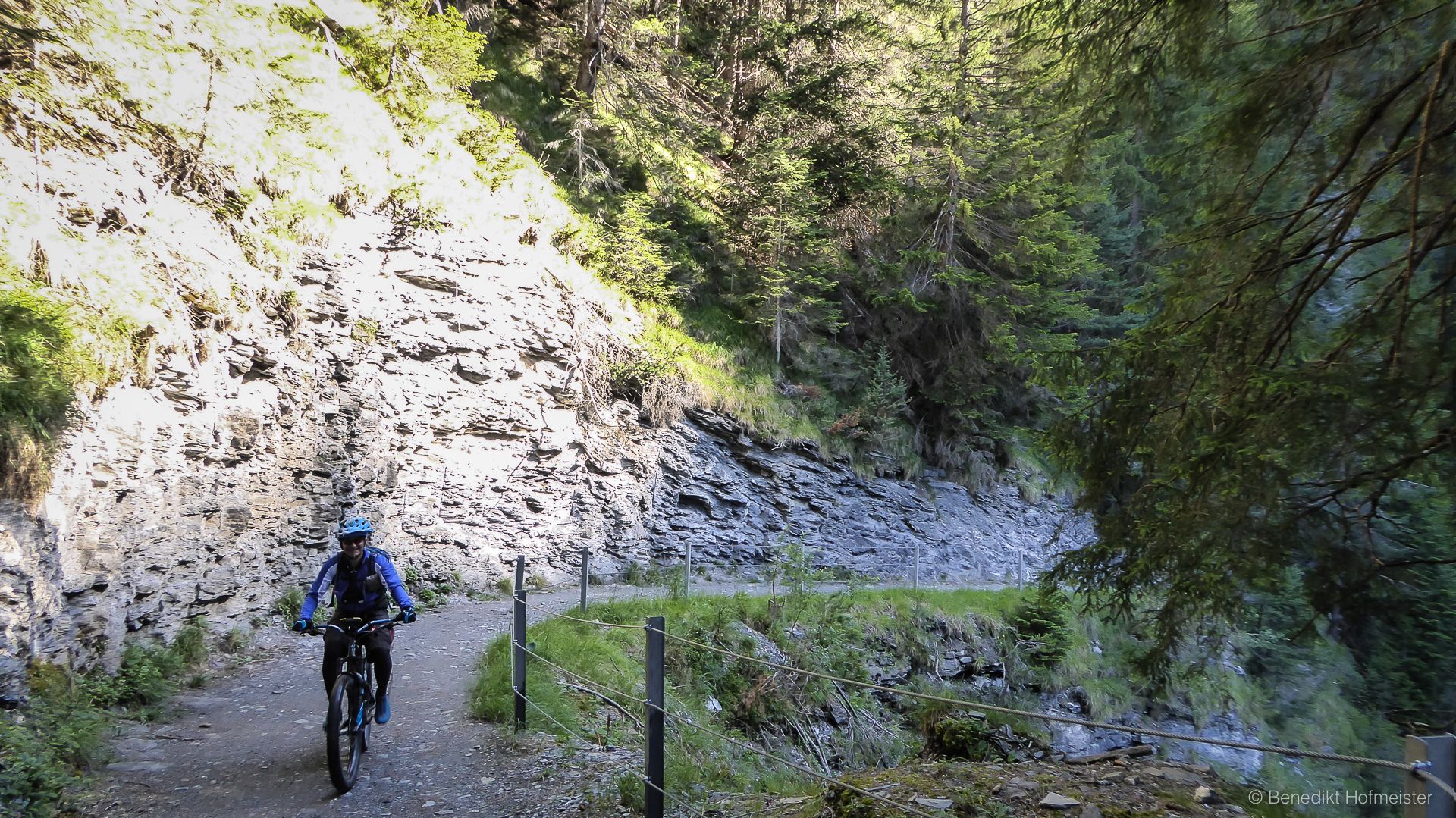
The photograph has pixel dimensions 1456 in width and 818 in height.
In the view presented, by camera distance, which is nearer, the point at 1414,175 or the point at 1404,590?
the point at 1414,175

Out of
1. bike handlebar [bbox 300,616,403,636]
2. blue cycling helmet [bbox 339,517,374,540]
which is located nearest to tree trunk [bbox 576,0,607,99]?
blue cycling helmet [bbox 339,517,374,540]

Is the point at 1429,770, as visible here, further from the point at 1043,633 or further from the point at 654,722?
the point at 1043,633

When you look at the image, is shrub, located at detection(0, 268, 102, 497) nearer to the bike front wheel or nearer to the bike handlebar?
the bike handlebar

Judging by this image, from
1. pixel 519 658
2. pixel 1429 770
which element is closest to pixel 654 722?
pixel 519 658

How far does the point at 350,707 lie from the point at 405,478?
26.6ft

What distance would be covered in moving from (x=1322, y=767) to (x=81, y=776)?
1533 cm

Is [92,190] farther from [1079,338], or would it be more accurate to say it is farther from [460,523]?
[1079,338]

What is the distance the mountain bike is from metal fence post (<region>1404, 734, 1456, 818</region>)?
5220 millimetres

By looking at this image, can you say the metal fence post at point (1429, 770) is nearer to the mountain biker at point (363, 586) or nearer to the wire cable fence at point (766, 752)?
the wire cable fence at point (766, 752)

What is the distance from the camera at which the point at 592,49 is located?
1811cm

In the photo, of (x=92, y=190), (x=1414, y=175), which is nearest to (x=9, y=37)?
(x=92, y=190)

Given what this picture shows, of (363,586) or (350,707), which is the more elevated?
(363,586)

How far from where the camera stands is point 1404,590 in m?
5.23

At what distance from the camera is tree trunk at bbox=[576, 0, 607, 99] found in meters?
17.7
